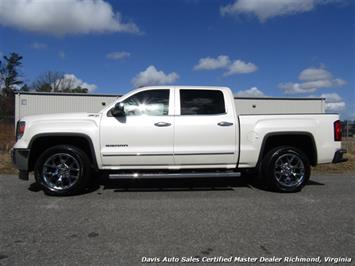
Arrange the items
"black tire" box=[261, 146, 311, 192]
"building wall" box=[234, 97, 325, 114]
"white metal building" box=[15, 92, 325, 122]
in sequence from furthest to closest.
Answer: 1. "building wall" box=[234, 97, 325, 114]
2. "white metal building" box=[15, 92, 325, 122]
3. "black tire" box=[261, 146, 311, 192]

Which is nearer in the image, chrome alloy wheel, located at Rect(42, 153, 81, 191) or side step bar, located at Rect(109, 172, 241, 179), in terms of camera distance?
side step bar, located at Rect(109, 172, 241, 179)

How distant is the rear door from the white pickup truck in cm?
2

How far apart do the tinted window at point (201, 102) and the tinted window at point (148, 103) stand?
33cm

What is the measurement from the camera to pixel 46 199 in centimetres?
618

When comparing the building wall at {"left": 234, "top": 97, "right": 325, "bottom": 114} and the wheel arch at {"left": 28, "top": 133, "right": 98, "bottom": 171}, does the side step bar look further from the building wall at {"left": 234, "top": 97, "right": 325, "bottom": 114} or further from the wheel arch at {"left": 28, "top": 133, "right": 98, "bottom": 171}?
the building wall at {"left": 234, "top": 97, "right": 325, "bottom": 114}

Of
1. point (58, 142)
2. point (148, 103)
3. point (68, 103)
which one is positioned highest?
point (68, 103)

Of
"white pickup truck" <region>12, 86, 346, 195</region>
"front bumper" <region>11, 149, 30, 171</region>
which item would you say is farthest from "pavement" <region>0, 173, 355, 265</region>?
"front bumper" <region>11, 149, 30, 171</region>

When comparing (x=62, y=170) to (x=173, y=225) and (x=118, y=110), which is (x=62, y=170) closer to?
(x=118, y=110)

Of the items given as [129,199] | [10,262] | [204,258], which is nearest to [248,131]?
[129,199]

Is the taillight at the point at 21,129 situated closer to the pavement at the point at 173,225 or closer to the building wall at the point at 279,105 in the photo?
the pavement at the point at 173,225

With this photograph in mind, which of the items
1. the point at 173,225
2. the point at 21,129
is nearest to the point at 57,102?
the point at 21,129

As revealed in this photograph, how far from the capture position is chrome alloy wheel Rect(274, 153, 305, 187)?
6750 millimetres

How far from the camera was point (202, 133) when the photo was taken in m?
6.46

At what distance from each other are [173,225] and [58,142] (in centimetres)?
308
